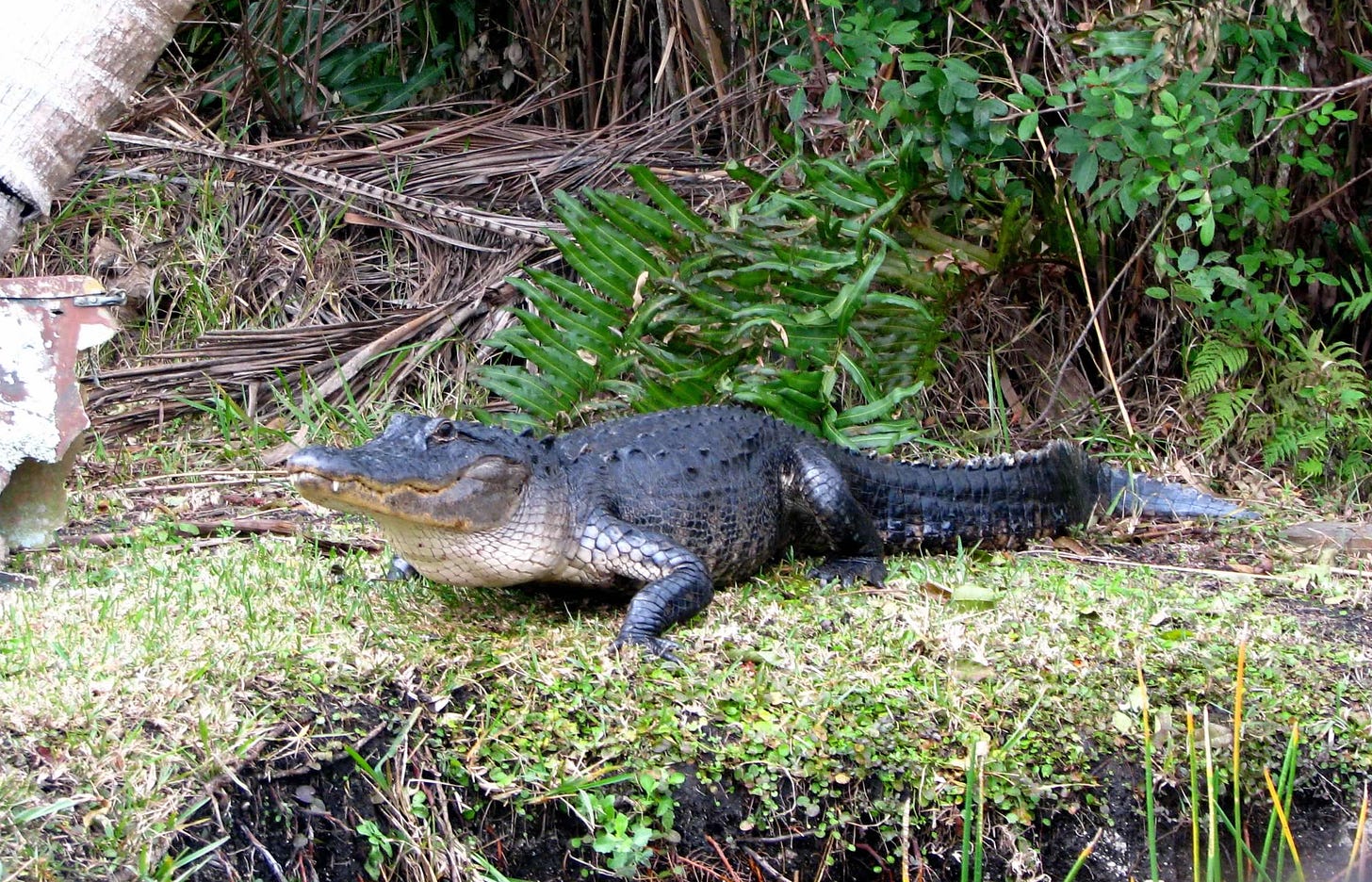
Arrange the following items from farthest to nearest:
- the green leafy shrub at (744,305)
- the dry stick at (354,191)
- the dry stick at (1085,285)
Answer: the dry stick at (354,191) < the dry stick at (1085,285) < the green leafy shrub at (744,305)

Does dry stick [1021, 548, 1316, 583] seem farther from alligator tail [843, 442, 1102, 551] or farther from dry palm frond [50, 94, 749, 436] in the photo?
dry palm frond [50, 94, 749, 436]

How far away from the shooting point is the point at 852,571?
12.7 feet

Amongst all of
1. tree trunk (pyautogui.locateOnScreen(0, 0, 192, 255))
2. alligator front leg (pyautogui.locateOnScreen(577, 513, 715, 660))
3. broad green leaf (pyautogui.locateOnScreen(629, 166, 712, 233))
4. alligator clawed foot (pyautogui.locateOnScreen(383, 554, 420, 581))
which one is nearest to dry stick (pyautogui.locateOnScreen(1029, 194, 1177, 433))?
broad green leaf (pyautogui.locateOnScreen(629, 166, 712, 233))

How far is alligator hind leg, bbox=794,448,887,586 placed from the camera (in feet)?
12.8

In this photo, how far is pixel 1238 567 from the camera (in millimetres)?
4102

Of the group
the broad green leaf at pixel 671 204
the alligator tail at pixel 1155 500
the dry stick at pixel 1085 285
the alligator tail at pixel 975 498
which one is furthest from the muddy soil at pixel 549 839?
the broad green leaf at pixel 671 204

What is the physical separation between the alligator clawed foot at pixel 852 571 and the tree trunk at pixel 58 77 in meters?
2.40

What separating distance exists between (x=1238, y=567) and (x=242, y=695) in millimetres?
2955

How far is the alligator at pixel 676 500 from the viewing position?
10.3 ft

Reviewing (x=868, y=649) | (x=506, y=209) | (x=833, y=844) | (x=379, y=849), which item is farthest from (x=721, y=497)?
(x=506, y=209)

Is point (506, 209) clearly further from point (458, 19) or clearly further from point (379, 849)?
point (379, 849)

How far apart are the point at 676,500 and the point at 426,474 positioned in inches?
31.1

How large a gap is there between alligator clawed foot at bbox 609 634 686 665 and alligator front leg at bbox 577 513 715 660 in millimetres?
88

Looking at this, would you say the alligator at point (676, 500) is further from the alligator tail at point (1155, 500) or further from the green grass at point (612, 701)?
the green grass at point (612, 701)
